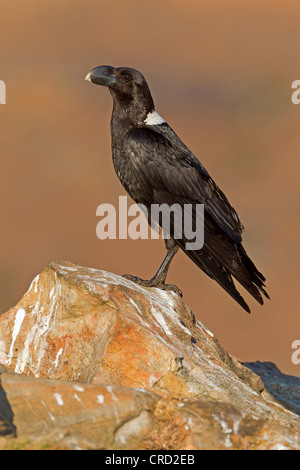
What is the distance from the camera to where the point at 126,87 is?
7594 mm

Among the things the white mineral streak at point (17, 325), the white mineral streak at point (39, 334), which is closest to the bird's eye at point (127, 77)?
the white mineral streak at point (39, 334)

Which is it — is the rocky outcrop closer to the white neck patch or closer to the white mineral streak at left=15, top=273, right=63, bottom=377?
the white mineral streak at left=15, top=273, right=63, bottom=377

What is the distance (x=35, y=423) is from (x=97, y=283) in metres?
2.40

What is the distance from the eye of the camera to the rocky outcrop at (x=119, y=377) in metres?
3.70

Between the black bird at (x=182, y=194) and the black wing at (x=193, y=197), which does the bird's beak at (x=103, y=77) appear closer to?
the black bird at (x=182, y=194)

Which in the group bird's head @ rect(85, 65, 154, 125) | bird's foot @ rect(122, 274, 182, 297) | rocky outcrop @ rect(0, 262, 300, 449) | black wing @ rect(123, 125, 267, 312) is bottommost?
rocky outcrop @ rect(0, 262, 300, 449)

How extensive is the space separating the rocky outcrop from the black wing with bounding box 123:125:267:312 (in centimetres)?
60

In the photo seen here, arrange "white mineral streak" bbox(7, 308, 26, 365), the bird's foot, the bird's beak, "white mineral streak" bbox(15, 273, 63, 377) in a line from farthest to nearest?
1. the bird's beak
2. the bird's foot
3. "white mineral streak" bbox(7, 308, 26, 365)
4. "white mineral streak" bbox(15, 273, 63, 377)

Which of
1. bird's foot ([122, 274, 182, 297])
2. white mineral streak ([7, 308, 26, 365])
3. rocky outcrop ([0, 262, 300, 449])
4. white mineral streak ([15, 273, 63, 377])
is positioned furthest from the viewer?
bird's foot ([122, 274, 182, 297])

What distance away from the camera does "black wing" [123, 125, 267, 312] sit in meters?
7.03

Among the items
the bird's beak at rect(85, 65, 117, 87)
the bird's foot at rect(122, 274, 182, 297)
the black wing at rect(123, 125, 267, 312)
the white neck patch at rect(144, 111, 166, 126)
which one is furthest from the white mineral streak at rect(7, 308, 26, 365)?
the bird's beak at rect(85, 65, 117, 87)

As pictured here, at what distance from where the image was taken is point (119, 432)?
3.72 meters
